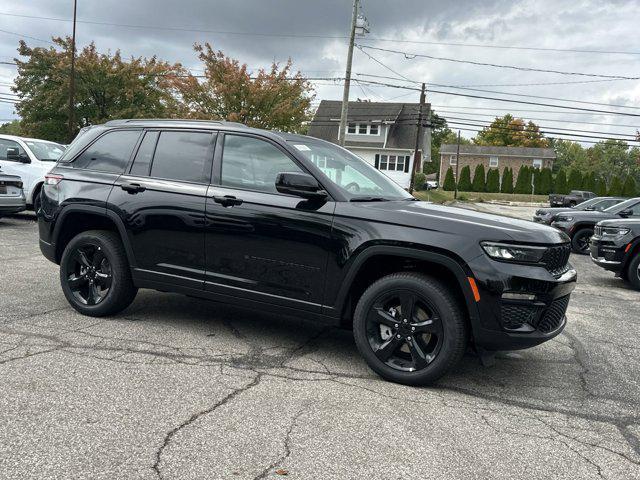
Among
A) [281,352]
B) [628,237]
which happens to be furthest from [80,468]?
[628,237]

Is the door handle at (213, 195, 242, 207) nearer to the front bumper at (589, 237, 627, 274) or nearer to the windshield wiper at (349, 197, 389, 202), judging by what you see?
the windshield wiper at (349, 197, 389, 202)

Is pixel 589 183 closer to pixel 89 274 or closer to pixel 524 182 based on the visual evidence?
pixel 524 182

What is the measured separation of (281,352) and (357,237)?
1.20 metres

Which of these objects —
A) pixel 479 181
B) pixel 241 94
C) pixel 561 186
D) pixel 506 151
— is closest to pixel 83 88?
pixel 241 94

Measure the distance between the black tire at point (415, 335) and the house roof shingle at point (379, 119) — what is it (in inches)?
1871

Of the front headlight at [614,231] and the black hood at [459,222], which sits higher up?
the black hood at [459,222]

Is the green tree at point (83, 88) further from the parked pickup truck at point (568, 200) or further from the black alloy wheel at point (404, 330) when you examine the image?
the black alloy wheel at point (404, 330)

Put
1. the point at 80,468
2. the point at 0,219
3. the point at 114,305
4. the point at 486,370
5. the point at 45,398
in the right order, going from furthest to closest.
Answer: the point at 0,219 < the point at 114,305 < the point at 486,370 < the point at 45,398 < the point at 80,468

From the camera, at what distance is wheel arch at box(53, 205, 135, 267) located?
498 centimetres

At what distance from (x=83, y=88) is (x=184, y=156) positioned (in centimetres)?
3640

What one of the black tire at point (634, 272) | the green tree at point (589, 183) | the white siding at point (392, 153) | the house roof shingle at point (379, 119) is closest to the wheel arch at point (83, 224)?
the black tire at point (634, 272)

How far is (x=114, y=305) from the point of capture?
511cm

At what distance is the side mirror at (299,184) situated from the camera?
4031 millimetres

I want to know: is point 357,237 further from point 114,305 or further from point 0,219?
point 0,219
